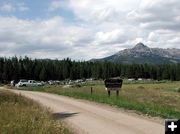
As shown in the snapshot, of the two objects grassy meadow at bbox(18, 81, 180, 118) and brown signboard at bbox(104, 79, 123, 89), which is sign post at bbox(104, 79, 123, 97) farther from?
grassy meadow at bbox(18, 81, 180, 118)

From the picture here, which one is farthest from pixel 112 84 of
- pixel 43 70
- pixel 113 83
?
pixel 43 70

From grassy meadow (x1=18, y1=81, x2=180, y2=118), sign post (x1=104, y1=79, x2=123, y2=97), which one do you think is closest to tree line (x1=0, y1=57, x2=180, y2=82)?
grassy meadow (x1=18, y1=81, x2=180, y2=118)

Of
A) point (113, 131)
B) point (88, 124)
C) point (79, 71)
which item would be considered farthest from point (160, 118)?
point (79, 71)

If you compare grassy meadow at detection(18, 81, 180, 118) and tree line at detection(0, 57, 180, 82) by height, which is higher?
tree line at detection(0, 57, 180, 82)

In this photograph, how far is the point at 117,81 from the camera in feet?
114

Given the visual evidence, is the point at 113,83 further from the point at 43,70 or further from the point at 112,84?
the point at 43,70

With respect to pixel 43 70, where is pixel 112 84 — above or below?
below

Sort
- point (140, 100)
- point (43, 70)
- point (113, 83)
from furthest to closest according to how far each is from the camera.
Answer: point (43, 70), point (140, 100), point (113, 83)

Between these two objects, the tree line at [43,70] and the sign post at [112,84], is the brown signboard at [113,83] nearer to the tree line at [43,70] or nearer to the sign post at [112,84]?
the sign post at [112,84]

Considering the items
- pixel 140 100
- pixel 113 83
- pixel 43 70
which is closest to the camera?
pixel 113 83

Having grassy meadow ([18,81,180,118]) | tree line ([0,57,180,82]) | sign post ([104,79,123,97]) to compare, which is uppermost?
tree line ([0,57,180,82])

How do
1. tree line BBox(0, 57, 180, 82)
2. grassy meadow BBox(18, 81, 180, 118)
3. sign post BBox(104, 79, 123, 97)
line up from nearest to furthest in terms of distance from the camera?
grassy meadow BBox(18, 81, 180, 118), sign post BBox(104, 79, 123, 97), tree line BBox(0, 57, 180, 82)

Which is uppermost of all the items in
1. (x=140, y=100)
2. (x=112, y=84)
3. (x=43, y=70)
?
(x=43, y=70)

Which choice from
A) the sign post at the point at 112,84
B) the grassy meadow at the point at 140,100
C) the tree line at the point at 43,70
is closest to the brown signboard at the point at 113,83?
the sign post at the point at 112,84
